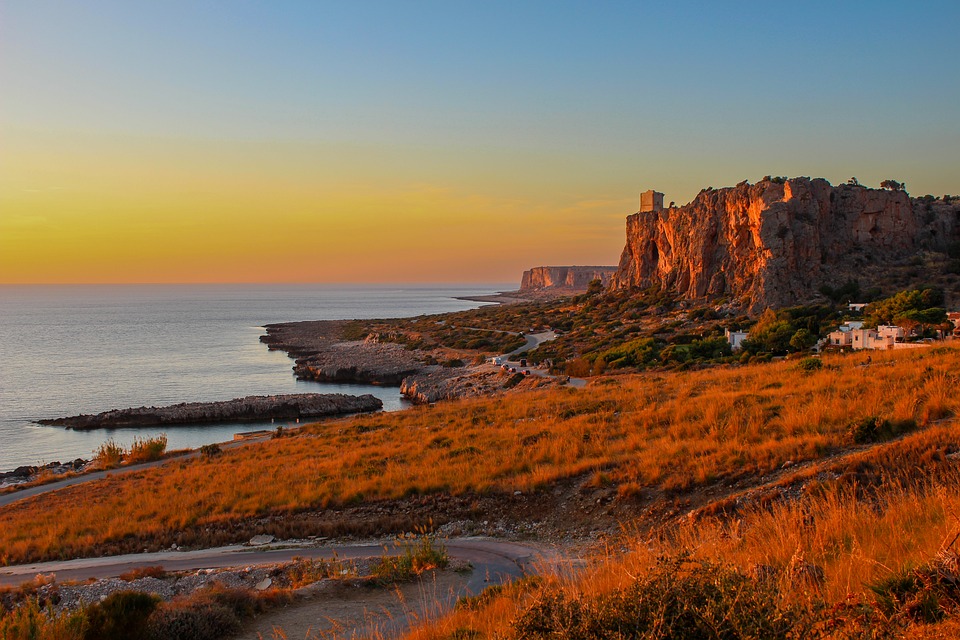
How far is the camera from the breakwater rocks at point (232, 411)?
39.6m

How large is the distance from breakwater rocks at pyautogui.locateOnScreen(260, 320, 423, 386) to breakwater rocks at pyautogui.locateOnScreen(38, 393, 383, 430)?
12633 mm

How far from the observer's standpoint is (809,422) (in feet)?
39.2

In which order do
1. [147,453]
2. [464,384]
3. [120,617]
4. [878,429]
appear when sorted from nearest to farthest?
[120,617]
[878,429]
[147,453]
[464,384]

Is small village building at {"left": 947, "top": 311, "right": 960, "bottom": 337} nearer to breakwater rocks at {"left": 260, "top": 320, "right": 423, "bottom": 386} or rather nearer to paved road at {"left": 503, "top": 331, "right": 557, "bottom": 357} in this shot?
paved road at {"left": 503, "top": 331, "right": 557, "bottom": 357}

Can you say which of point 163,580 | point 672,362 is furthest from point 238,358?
point 163,580

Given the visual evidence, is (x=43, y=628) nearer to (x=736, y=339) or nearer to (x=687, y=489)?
(x=687, y=489)

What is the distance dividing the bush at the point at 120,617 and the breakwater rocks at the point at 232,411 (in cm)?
3699

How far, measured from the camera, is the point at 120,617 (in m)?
6.52

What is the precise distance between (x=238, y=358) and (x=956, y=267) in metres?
75.3

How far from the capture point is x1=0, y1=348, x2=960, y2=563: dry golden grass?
11680mm

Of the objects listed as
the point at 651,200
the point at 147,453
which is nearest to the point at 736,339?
the point at 147,453

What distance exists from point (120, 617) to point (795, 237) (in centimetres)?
5800

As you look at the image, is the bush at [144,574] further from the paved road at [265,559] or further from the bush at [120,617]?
the bush at [120,617]

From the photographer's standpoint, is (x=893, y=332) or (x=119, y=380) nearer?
(x=893, y=332)
